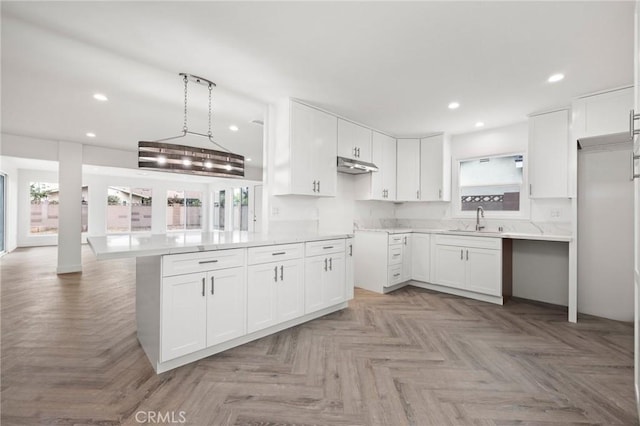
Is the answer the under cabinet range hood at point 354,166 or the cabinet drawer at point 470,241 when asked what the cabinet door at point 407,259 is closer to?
the cabinet drawer at point 470,241

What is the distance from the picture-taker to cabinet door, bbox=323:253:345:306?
10.5ft

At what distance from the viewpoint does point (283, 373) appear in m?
2.10

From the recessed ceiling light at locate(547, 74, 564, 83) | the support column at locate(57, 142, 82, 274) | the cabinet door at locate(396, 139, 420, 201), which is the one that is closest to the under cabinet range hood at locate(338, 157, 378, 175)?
the cabinet door at locate(396, 139, 420, 201)

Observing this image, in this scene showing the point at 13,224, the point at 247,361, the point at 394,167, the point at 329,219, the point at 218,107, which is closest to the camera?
the point at 247,361

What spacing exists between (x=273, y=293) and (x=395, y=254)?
2230 millimetres

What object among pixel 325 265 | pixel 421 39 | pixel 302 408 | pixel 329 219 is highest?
pixel 421 39

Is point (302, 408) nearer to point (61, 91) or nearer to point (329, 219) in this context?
point (329, 219)

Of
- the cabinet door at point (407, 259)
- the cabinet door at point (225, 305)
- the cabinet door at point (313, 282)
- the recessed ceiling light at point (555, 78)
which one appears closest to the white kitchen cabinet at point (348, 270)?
the cabinet door at point (313, 282)

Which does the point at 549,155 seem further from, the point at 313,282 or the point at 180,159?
the point at 180,159

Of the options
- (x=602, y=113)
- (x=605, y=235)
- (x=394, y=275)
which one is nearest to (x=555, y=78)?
(x=602, y=113)

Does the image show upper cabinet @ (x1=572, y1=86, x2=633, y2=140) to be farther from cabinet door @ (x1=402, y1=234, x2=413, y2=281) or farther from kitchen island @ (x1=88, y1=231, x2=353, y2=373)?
kitchen island @ (x1=88, y1=231, x2=353, y2=373)

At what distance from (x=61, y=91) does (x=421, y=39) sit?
396 cm

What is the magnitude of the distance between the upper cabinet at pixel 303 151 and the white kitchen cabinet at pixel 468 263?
6.20ft

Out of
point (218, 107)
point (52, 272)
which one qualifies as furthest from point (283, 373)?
point (52, 272)
